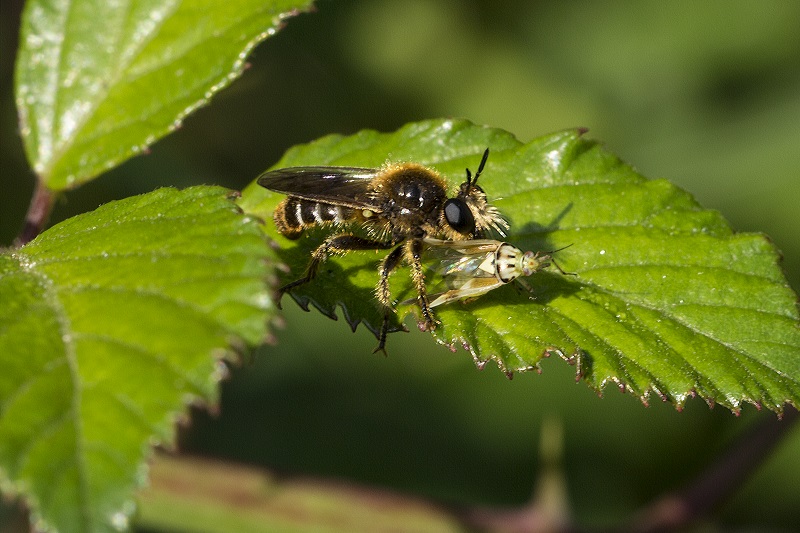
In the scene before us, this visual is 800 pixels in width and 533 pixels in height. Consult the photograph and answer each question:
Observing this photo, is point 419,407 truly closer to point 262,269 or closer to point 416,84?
point 416,84

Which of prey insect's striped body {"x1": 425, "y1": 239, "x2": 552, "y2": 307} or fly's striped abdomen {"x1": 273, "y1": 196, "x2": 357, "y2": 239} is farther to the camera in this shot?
fly's striped abdomen {"x1": 273, "y1": 196, "x2": 357, "y2": 239}

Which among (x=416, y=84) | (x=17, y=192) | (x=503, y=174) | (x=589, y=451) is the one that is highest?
(x=503, y=174)

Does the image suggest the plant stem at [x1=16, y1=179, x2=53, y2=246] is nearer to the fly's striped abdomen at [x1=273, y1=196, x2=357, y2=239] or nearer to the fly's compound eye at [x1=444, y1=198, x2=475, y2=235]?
the fly's striped abdomen at [x1=273, y1=196, x2=357, y2=239]

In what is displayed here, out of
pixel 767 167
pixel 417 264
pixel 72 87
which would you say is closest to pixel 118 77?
pixel 72 87

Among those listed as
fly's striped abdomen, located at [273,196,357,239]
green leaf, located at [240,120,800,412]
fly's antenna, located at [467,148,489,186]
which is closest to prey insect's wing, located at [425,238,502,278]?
green leaf, located at [240,120,800,412]

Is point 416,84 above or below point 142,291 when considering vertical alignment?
below

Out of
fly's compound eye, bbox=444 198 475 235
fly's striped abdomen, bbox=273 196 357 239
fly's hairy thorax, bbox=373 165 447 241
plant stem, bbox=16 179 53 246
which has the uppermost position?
fly's compound eye, bbox=444 198 475 235

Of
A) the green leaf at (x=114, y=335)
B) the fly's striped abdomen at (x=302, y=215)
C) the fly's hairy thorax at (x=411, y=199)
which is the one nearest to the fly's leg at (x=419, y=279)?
the fly's hairy thorax at (x=411, y=199)

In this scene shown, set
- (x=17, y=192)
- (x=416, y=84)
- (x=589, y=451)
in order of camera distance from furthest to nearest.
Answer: (x=416, y=84)
(x=17, y=192)
(x=589, y=451)

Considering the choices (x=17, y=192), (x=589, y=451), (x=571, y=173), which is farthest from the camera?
(x=17, y=192)
